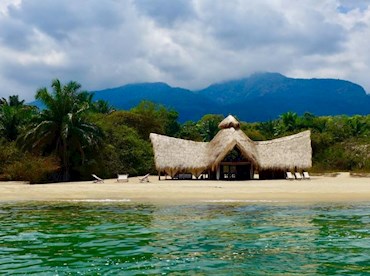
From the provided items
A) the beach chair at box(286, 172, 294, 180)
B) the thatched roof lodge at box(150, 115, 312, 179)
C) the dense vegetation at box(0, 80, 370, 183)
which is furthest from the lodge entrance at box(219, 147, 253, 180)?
the dense vegetation at box(0, 80, 370, 183)

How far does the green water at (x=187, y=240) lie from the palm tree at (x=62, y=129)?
15.2 metres

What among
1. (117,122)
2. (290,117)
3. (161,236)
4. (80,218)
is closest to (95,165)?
(117,122)

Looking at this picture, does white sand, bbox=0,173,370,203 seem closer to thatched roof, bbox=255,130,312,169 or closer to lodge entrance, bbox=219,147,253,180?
thatched roof, bbox=255,130,312,169

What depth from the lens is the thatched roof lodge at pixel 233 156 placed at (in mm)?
32656

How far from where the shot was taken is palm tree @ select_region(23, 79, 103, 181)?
108 ft

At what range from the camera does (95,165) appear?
34.6m

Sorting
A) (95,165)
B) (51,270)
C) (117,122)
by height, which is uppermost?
(117,122)

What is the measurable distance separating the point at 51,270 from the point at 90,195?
47.2ft

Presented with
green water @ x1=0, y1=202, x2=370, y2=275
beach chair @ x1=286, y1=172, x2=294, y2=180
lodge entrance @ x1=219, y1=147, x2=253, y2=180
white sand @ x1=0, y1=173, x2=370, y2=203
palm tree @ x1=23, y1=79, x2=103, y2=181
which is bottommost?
green water @ x1=0, y1=202, x2=370, y2=275

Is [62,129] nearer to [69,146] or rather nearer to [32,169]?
[69,146]

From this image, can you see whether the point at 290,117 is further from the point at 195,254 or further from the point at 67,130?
the point at 195,254

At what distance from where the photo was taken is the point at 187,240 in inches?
449

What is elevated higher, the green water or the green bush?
the green bush

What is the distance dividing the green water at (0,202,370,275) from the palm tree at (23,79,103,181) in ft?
50.0
